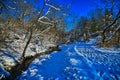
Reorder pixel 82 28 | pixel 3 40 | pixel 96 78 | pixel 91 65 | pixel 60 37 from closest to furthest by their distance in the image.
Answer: pixel 96 78, pixel 91 65, pixel 3 40, pixel 60 37, pixel 82 28

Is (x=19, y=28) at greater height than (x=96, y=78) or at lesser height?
greater

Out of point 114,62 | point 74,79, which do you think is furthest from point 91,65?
point 74,79

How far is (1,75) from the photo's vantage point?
10469mm

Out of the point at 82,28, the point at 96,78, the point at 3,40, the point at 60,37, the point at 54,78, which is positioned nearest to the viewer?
the point at 96,78

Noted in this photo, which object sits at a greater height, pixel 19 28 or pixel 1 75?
pixel 19 28

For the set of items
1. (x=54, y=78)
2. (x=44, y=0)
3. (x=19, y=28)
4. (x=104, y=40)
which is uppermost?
(x=44, y=0)

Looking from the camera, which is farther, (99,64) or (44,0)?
(44,0)

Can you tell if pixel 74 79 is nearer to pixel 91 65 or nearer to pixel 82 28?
pixel 91 65

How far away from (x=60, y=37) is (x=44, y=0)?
34516 millimetres

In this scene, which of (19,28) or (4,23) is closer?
(4,23)

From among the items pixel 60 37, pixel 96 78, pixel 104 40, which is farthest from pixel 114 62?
pixel 60 37

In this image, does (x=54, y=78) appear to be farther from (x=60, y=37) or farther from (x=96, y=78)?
(x=60, y=37)

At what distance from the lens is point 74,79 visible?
9.46 meters

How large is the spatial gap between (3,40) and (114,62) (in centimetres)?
1340
